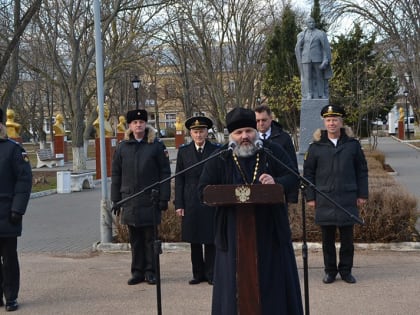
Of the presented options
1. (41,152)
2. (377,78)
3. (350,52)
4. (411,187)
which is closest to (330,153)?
(411,187)

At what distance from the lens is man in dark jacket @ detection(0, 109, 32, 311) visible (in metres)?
5.57

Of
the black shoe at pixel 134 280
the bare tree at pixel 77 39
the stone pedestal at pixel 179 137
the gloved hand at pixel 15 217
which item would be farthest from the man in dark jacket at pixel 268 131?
the stone pedestal at pixel 179 137

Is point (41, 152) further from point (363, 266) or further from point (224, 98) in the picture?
point (363, 266)

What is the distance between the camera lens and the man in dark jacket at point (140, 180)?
646cm

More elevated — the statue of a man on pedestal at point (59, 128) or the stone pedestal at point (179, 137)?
the statue of a man on pedestal at point (59, 128)

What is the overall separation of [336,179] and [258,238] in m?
2.54

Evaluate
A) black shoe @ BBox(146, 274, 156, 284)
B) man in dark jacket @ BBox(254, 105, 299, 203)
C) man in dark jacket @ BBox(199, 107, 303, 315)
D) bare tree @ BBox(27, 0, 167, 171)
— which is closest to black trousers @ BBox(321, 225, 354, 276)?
man in dark jacket @ BBox(254, 105, 299, 203)

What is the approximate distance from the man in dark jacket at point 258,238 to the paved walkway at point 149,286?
1593 millimetres

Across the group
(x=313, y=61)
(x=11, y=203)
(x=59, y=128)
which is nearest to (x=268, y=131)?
(x=11, y=203)

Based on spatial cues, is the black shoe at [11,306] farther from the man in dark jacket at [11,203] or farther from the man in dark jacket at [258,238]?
the man in dark jacket at [258,238]

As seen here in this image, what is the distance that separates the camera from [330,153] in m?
6.26

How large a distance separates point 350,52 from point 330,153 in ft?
75.1

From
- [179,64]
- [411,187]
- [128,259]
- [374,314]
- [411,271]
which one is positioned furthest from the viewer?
[179,64]

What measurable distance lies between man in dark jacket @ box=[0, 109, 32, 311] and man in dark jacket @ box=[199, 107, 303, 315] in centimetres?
243
